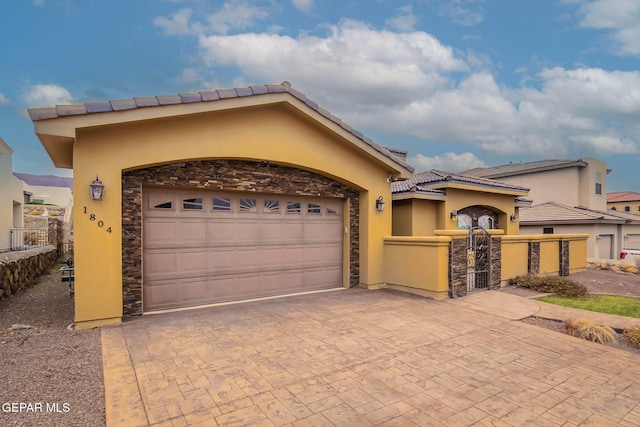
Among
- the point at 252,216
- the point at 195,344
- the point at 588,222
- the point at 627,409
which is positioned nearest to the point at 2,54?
the point at 252,216

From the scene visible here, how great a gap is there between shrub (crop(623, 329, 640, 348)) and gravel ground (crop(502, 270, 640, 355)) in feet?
0.19

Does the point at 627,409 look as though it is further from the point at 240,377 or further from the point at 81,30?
the point at 81,30

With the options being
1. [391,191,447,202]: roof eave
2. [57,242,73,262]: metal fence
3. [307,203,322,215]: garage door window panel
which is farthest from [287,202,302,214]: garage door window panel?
[57,242,73,262]: metal fence

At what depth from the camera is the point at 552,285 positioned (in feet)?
34.0

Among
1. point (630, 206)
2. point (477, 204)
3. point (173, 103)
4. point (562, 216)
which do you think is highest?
point (173, 103)

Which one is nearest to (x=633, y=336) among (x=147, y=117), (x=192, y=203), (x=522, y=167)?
(x=192, y=203)

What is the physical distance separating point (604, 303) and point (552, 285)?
1.40 metres

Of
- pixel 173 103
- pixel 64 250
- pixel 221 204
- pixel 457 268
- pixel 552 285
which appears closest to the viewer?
pixel 173 103

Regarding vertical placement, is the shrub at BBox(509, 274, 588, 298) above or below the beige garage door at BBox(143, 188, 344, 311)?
below

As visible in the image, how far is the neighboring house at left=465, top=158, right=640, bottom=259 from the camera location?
21.0 meters

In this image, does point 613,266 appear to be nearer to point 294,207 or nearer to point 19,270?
point 294,207

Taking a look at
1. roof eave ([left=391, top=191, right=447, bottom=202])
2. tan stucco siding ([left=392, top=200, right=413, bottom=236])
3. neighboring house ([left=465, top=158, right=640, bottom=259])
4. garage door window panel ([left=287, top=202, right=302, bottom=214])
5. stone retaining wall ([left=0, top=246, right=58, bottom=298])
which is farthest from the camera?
neighboring house ([left=465, top=158, right=640, bottom=259])

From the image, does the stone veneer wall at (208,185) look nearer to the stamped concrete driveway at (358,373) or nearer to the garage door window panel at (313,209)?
the garage door window panel at (313,209)

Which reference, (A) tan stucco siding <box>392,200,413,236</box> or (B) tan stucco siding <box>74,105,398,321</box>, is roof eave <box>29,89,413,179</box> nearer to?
(B) tan stucco siding <box>74,105,398,321</box>
